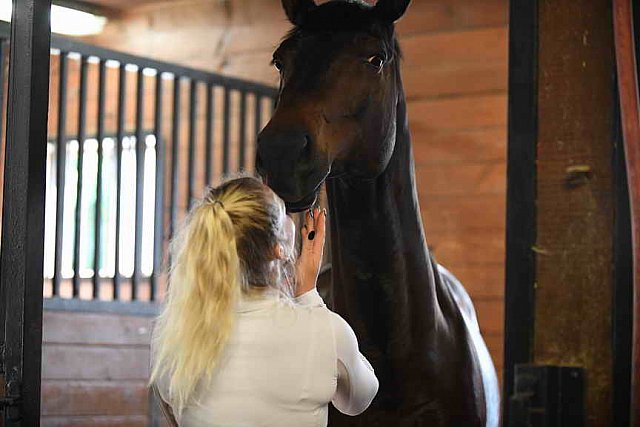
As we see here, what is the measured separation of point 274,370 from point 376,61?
2.06ft

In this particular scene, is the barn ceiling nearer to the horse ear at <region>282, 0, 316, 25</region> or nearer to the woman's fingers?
the horse ear at <region>282, 0, 316, 25</region>

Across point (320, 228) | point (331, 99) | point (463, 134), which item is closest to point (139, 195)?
point (463, 134)

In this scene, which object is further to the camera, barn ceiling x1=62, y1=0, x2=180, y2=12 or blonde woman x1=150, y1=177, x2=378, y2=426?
barn ceiling x1=62, y1=0, x2=180, y2=12

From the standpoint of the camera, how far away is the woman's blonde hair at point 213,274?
139cm

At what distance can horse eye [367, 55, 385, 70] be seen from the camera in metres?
1.79

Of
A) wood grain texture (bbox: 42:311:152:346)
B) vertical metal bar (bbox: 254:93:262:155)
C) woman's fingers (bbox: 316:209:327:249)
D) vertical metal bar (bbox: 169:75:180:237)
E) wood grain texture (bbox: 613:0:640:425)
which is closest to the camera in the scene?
wood grain texture (bbox: 613:0:640:425)

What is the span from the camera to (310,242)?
1579 millimetres

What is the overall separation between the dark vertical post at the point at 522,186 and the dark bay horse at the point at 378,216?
1.12 ft

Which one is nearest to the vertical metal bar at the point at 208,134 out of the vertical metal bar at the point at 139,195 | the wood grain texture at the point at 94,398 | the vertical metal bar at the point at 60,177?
the vertical metal bar at the point at 139,195

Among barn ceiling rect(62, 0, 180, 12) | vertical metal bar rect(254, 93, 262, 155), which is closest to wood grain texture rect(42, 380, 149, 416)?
vertical metal bar rect(254, 93, 262, 155)

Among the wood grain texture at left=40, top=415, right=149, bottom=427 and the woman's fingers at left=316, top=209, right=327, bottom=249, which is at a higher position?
the woman's fingers at left=316, top=209, right=327, bottom=249

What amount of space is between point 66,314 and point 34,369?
2.26 meters

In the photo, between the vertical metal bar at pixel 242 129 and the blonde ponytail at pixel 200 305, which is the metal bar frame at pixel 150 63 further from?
the blonde ponytail at pixel 200 305

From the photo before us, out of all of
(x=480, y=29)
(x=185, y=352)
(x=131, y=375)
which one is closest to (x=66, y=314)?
(x=131, y=375)
